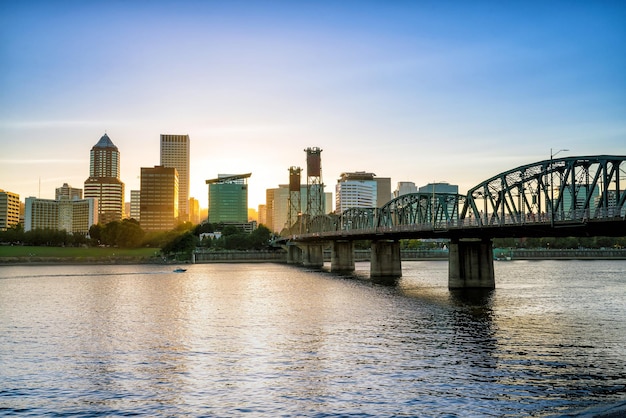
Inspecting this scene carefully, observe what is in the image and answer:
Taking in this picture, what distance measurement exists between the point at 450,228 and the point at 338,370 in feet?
202

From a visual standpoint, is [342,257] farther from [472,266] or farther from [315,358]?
[315,358]

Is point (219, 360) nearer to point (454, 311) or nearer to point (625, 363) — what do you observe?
point (625, 363)

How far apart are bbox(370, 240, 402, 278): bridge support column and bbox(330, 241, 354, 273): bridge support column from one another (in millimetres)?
28851

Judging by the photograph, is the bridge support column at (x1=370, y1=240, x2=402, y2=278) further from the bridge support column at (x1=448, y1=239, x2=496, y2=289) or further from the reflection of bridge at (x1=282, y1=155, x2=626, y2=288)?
the bridge support column at (x1=448, y1=239, x2=496, y2=289)

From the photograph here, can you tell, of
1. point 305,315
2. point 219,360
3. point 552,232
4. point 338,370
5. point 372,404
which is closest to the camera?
point 372,404

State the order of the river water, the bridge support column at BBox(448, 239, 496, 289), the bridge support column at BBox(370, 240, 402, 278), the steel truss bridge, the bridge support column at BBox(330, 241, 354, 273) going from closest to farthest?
the river water → the steel truss bridge → the bridge support column at BBox(448, 239, 496, 289) → the bridge support column at BBox(370, 240, 402, 278) → the bridge support column at BBox(330, 241, 354, 273)

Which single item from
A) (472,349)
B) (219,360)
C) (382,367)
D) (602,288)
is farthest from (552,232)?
(219,360)

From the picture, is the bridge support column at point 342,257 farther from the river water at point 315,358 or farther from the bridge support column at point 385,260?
the river water at point 315,358

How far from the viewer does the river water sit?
105ft

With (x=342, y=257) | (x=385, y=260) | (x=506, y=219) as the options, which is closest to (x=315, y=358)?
(x=506, y=219)

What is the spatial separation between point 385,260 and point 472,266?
43340 mm

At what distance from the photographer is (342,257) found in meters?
181

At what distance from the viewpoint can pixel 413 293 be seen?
9650cm

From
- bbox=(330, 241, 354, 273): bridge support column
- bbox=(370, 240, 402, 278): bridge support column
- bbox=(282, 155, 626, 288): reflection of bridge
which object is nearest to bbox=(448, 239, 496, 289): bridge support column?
bbox=(282, 155, 626, 288): reflection of bridge
